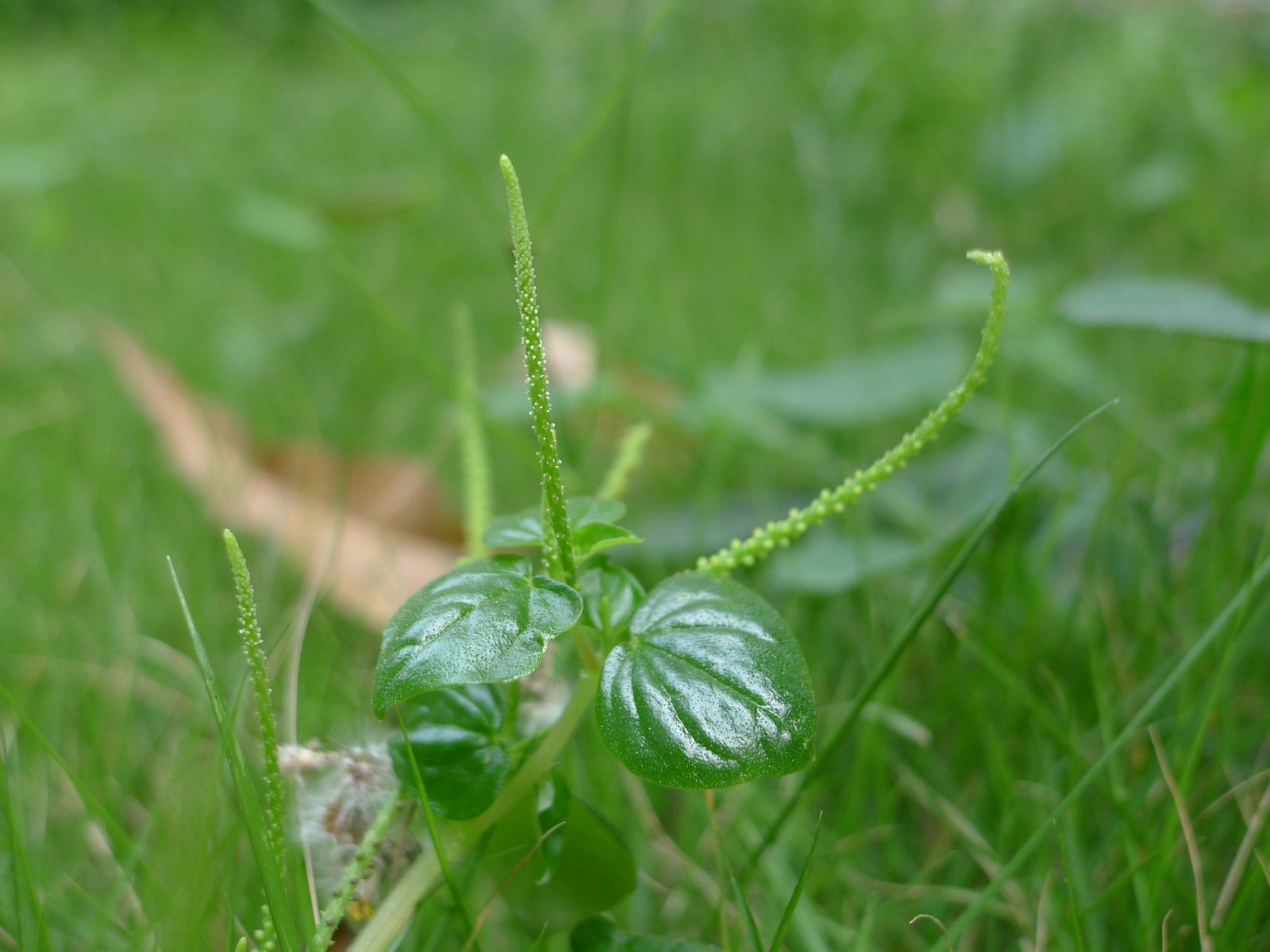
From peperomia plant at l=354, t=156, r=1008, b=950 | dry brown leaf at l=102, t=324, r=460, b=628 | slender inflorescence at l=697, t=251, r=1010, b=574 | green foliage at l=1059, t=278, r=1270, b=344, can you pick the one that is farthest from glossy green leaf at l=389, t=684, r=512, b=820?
green foliage at l=1059, t=278, r=1270, b=344

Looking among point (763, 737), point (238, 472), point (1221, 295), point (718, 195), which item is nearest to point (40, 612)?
point (238, 472)

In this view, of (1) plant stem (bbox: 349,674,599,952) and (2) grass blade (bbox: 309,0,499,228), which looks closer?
(1) plant stem (bbox: 349,674,599,952)

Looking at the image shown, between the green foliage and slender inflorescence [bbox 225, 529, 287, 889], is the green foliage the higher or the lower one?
the higher one

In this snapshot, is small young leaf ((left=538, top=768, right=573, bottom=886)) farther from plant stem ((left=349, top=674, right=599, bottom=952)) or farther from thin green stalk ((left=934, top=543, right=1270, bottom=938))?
thin green stalk ((left=934, top=543, right=1270, bottom=938))

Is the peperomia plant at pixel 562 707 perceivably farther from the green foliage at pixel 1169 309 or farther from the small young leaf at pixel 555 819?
the green foliage at pixel 1169 309

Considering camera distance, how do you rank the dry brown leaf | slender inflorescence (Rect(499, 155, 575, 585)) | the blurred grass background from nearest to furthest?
slender inflorescence (Rect(499, 155, 575, 585)) → the blurred grass background → the dry brown leaf

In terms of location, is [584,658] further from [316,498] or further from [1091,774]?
[316,498]

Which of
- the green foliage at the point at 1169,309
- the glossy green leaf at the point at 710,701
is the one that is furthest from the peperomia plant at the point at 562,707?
the green foliage at the point at 1169,309

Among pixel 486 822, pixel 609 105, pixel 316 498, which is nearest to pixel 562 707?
pixel 486 822
